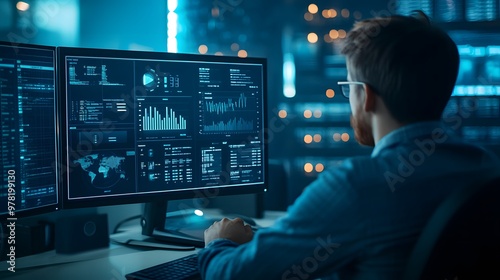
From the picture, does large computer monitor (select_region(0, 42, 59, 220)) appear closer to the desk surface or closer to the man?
Result: the desk surface

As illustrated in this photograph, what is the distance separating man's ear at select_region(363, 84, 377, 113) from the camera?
3.53ft

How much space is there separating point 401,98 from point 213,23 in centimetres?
245

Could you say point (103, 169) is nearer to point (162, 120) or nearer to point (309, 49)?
point (162, 120)

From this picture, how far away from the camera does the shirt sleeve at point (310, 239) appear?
965 millimetres

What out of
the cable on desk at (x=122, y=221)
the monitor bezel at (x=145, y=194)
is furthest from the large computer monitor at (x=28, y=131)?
the cable on desk at (x=122, y=221)

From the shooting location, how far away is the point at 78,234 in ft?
5.15

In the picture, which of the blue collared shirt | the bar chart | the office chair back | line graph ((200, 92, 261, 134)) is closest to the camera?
the office chair back

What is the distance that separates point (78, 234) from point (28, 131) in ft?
1.06

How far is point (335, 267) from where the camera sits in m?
1.01

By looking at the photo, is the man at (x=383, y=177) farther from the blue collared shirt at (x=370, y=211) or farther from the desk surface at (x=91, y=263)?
the desk surface at (x=91, y=263)

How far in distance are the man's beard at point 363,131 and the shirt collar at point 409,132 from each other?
0.28 feet

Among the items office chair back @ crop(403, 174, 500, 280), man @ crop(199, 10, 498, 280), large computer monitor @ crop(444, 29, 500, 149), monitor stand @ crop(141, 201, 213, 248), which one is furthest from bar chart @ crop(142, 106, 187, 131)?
large computer monitor @ crop(444, 29, 500, 149)

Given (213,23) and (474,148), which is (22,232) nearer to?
(474,148)

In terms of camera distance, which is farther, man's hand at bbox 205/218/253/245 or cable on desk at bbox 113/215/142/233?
cable on desk at bbox 113/215/142/233
